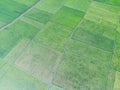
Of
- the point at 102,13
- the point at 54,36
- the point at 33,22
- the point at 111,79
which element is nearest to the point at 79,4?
the point at 102,13

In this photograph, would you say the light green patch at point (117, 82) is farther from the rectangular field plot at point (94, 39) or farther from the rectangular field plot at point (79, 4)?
the rectangular field plot at point (79, 4)

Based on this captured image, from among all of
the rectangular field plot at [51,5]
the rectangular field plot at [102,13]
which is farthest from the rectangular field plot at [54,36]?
the rectangular field plot at [102,13]

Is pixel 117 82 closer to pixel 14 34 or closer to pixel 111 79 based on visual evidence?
pixel 111 79

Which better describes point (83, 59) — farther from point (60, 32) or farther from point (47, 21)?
point (47, 21)

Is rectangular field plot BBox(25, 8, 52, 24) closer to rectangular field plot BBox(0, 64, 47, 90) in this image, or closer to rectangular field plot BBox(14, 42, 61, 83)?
rectangular field plot BBox(14, 42, 61, 83)

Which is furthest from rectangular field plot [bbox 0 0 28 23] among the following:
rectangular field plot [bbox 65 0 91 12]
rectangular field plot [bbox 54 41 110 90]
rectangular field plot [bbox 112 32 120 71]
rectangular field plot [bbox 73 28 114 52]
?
rectangular field plot [bbox 112 32 120 71]
